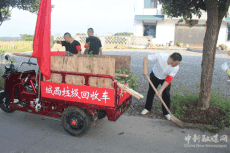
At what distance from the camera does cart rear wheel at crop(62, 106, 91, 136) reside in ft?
10.6

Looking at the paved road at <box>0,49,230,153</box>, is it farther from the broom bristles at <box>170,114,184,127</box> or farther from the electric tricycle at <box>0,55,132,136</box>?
the electric tricycle at <box>0,55,132,136</box>

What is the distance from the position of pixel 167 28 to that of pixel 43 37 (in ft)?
80.7

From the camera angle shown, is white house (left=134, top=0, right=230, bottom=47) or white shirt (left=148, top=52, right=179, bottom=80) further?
white house (left=134, top=0, right=230, bottom=47)

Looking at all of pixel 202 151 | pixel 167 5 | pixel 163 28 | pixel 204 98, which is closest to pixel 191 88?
pixel 204 98

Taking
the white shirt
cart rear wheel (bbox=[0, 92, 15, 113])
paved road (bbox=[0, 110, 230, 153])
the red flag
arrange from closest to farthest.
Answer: paved road (bbox=[0, 110, 230, 153]) < the red flag < the white shirt < cart rear wheel (bbox=[0, 92, 15, 113])

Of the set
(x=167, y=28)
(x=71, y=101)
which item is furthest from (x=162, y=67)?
(x=167, y=28)

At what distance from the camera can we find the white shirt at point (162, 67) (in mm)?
3856

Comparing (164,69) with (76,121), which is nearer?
(76,121)

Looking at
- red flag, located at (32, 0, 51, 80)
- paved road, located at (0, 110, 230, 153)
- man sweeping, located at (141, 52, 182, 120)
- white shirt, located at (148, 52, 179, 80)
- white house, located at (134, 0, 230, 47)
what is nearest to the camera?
paved road, located at (0, 110, 230, 153)

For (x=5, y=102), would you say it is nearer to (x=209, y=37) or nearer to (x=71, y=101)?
(x=71, y=101)

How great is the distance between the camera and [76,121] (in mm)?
3311

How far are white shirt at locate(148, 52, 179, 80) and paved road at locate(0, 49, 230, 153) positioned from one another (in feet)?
3.44

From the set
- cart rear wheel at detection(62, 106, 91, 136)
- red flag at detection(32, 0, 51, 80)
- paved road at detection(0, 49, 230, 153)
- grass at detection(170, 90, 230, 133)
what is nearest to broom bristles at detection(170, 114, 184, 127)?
paved road at detection(0, 49, 230, 153)

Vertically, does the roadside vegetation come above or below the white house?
below
